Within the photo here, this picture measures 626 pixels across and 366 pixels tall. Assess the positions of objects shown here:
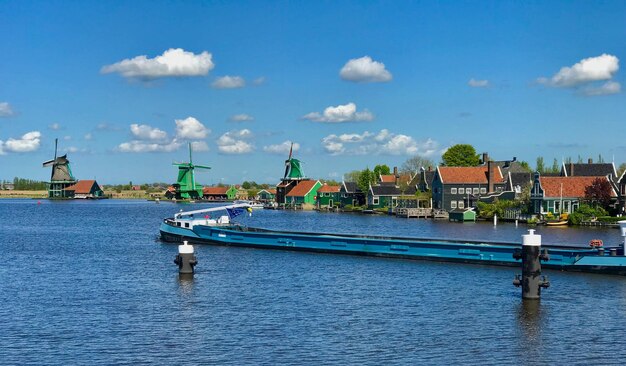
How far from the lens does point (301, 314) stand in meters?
34.2

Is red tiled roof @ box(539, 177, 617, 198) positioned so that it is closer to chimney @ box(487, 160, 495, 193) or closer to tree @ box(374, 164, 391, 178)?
chimney @ box(487, 160, 495, 193)

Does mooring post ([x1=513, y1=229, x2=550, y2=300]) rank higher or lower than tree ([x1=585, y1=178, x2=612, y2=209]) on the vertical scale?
lower

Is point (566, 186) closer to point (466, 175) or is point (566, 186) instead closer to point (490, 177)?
point (490, 177)

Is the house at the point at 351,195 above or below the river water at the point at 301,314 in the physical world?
above

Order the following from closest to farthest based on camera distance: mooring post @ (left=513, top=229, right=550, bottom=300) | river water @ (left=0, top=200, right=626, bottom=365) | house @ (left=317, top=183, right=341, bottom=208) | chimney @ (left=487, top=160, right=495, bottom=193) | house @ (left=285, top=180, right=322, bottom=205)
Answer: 1. river water @ (left=0, top=200, right=626, bottom=365)
2. mooring post @ (left=513, top=229, right=550, bottom=300)
3. chimney @ (left=487, top=160, right=495, bottom=193)
4. house @ (left=317, top=183, right=341, bottom=208)
5. house @ (left=285, top=180, right=322, bottom=205)

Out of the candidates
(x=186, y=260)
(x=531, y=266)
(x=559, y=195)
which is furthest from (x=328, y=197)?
(x=531, y=266)

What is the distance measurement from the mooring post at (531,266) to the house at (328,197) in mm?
142898

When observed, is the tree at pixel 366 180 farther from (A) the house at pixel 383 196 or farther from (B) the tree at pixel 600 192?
(B) the tree at pixel 600 192

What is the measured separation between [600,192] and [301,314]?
75.4 meters

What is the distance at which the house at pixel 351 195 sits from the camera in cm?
17112

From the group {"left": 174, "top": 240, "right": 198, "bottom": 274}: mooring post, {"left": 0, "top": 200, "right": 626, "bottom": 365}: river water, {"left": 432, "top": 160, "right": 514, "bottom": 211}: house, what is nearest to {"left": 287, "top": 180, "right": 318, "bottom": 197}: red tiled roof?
{"left": 432, "top": 160, "right": 514, "bottom": 211}: house

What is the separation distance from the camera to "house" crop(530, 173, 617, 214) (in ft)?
340

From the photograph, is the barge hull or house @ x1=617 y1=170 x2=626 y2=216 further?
house @ x1=617 y1=170 x2=626 y2=216

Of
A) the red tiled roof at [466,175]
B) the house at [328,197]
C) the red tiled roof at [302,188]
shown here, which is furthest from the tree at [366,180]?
the red tiled roof at [466,175]
